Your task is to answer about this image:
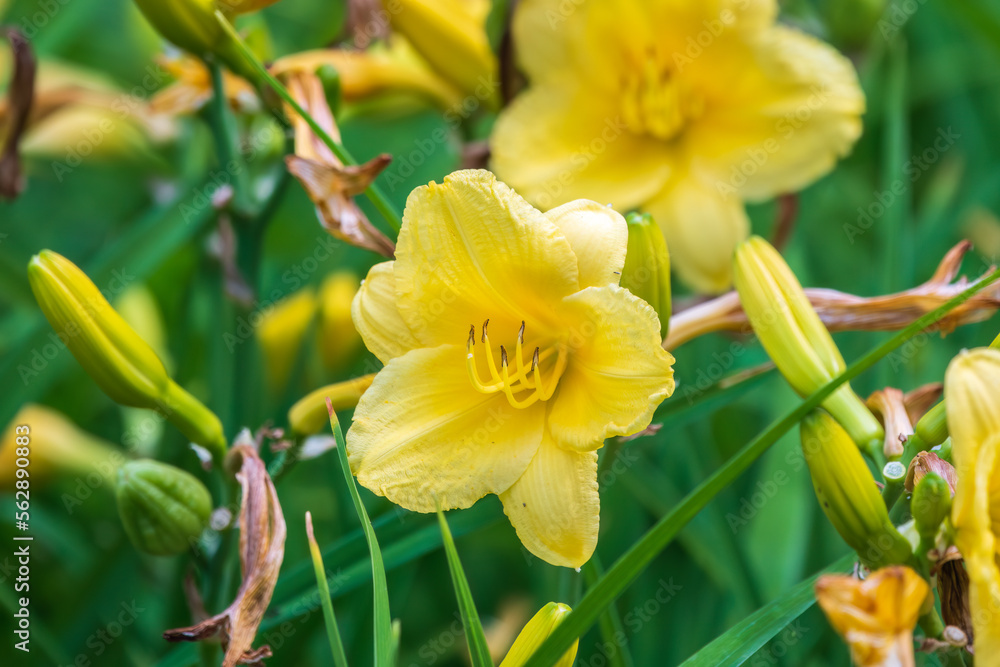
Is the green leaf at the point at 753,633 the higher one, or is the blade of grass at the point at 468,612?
the blade of grass at the point at 468,612

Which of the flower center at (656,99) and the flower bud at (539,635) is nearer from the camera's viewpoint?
the flower bud at (539,635)

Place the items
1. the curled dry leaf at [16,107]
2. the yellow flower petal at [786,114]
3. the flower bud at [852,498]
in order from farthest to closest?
1. the yellow flower petal at [786,114]
2. the curled dry leaf at [16,107]
3. the flower bud at [852,498]

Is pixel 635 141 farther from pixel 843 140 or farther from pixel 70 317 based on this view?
pixel 70 317

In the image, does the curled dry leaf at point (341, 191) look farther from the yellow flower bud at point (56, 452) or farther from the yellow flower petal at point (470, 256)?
the yellow flower bud at point (56, 452)

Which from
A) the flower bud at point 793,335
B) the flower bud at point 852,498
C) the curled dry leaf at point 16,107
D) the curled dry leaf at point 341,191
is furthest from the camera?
the curled dry leaf at point 16,107


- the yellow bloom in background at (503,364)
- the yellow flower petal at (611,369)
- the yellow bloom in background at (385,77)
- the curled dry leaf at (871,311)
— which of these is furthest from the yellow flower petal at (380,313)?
the yellow bloom in background at (385,77)

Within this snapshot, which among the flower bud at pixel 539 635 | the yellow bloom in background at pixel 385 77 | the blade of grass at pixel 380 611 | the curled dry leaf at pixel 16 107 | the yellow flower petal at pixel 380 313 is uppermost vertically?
the curled dry leaf at pixel 16 107
